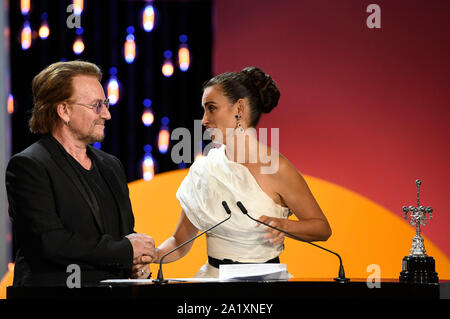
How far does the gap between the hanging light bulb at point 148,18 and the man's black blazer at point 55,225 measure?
6.97 ft

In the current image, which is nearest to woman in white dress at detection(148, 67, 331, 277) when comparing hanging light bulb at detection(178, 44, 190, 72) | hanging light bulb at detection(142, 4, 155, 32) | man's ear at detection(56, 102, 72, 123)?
man's ear at detection(56, 102, 72, 123)

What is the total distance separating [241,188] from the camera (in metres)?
2.70

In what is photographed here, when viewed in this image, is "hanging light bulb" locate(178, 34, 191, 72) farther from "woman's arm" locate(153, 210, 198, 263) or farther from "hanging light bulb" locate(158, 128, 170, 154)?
"woman's arm" locate(153, 210, 198, 263)

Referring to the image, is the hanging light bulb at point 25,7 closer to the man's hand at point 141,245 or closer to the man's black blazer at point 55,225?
the man's black blazer at point 55,225

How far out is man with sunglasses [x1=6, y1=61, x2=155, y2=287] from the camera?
78.3 inches

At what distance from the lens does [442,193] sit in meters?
3.96

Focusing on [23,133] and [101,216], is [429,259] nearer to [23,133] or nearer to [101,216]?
[101,216]

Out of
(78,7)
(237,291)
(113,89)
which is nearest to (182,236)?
(237,291)

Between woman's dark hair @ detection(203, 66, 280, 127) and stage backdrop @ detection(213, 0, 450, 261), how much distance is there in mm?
1273

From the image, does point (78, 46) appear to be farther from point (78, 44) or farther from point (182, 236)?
point (182, 236)

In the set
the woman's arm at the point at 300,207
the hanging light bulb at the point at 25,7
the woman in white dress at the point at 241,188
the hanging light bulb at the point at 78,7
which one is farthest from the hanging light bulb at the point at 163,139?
the woman's arm at the point at 300,207

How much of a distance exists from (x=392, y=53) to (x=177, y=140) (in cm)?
145

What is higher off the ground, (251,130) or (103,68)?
(103,68)

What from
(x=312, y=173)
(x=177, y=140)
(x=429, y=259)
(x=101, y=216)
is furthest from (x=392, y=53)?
(x=101, y=216)
